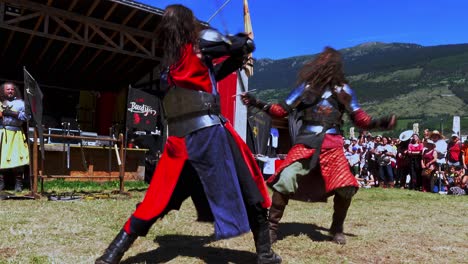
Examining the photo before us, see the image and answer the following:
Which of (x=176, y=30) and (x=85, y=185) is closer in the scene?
(x=176, y=30)

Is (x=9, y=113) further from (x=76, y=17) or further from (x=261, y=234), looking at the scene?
(x=261, y=234)

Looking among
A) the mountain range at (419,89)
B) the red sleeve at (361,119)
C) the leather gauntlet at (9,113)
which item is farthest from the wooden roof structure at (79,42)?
the mountain range at (419,89)

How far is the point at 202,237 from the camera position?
404 centimetres

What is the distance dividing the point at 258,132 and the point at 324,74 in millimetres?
9760

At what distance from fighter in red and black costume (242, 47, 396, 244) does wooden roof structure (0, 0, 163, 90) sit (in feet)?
16.3

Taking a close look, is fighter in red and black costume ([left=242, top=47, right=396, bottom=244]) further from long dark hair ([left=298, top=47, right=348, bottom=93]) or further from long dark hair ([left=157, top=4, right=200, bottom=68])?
long dark hair ([left=157, top=4, right=200, bottom=68])

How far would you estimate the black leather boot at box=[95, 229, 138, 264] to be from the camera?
2.76 meters

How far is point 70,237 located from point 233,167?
178cm

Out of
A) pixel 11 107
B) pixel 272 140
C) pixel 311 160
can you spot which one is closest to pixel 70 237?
pixel 311 160

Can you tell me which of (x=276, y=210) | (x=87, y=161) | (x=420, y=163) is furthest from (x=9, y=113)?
(x=420, y=163)

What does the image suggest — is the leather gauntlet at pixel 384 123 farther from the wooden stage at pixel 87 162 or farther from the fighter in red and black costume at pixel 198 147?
the wooden stage at pixel 87 162

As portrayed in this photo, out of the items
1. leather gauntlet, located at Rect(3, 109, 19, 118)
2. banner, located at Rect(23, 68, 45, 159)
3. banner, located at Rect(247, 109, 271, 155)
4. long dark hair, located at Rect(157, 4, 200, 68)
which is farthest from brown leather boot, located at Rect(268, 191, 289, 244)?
banner, located at Rect(247, 109, 271, 155)

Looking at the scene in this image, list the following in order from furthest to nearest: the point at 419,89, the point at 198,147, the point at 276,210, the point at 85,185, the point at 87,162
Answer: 1. the point at 419,89
2. the point at 87,162
3. the point at 85,185
4. the point at 276,210
5. the point at 198,147

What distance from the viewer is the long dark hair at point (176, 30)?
282cm
